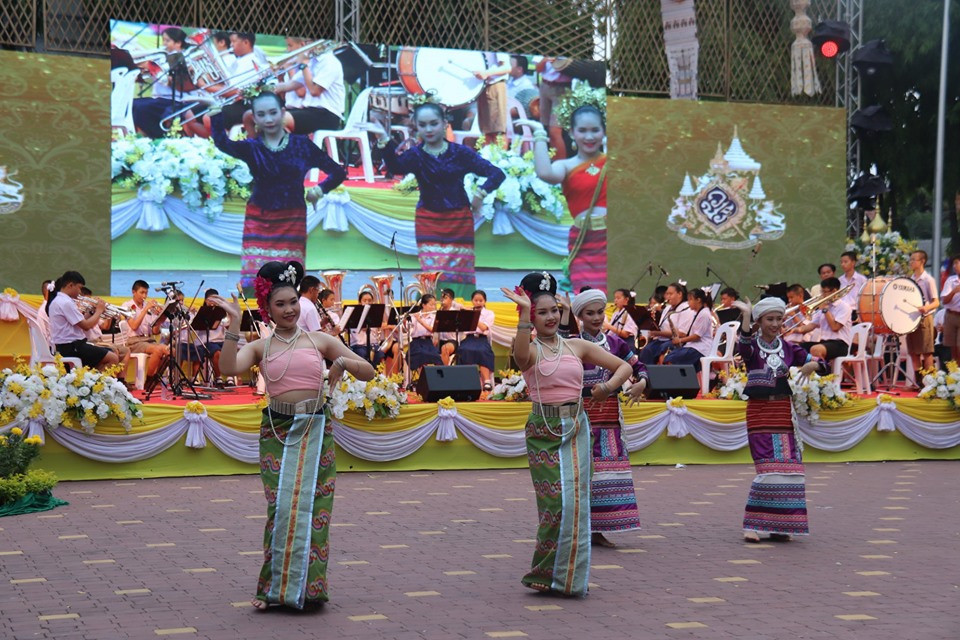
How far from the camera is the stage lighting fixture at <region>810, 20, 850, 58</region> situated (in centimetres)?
2106

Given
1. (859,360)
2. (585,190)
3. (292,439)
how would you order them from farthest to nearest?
(585,190) < (859,360) < (292,439)

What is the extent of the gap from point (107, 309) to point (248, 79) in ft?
16.7

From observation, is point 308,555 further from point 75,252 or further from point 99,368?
point 75,252

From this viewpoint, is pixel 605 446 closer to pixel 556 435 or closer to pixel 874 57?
pixel 556 435

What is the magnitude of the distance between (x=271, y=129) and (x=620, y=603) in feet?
44.4

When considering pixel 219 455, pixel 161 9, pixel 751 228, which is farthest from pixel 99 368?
pixel 751 228

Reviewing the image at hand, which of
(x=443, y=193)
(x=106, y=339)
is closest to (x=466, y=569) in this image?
(x=106, y=339)

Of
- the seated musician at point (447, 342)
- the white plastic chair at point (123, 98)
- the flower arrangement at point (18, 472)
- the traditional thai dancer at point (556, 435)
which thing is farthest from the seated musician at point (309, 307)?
the white plastic chair at point (123, 98)

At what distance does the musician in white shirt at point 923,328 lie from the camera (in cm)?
1581

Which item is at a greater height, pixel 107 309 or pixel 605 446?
pixel 107 309

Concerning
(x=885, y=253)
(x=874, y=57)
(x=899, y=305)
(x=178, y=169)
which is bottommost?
(x=899, y=305)

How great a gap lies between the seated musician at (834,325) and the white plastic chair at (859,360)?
0.09 m

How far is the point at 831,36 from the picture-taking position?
21062mm

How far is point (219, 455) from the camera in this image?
37.5ft
